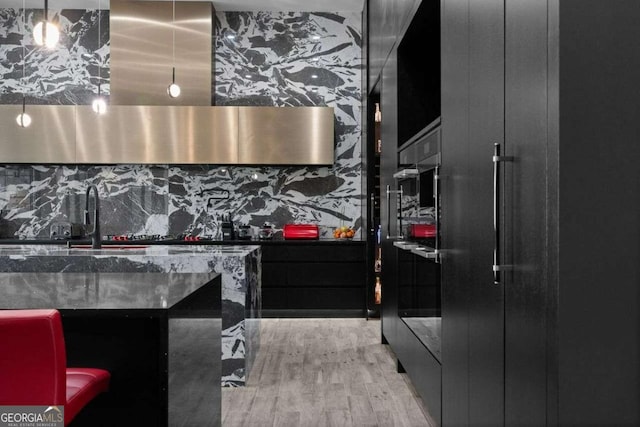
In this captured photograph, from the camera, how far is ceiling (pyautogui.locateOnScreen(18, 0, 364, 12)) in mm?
6145

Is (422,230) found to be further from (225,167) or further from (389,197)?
(225,167)

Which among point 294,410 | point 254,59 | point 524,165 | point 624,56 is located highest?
point 254,59

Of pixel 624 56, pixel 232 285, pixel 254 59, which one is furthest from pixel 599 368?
pixel 254 59

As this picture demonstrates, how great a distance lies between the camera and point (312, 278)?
584cm

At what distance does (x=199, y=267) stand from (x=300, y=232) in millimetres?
2663

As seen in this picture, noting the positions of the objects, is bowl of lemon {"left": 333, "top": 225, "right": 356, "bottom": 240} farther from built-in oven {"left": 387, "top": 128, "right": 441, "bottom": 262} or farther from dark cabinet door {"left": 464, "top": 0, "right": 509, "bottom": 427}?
dark cabinet door {"left": 464, "top": 0, "right": 509, "bottom": 427}

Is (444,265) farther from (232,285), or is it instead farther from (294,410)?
(232,285)

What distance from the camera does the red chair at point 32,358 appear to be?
4.32 feet

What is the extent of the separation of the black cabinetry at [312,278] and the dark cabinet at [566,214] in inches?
162

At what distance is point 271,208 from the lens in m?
6.38

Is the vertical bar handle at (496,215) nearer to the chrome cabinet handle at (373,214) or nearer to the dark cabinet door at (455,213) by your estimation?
the dark cabinet door at (455,213)

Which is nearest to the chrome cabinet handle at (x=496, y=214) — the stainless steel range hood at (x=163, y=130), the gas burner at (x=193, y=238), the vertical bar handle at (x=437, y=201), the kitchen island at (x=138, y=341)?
the vertical bar handle at (x=437, y=201)

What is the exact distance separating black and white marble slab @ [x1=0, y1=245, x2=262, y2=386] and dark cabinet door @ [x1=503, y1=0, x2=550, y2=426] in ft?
6.79

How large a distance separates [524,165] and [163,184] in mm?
5327
